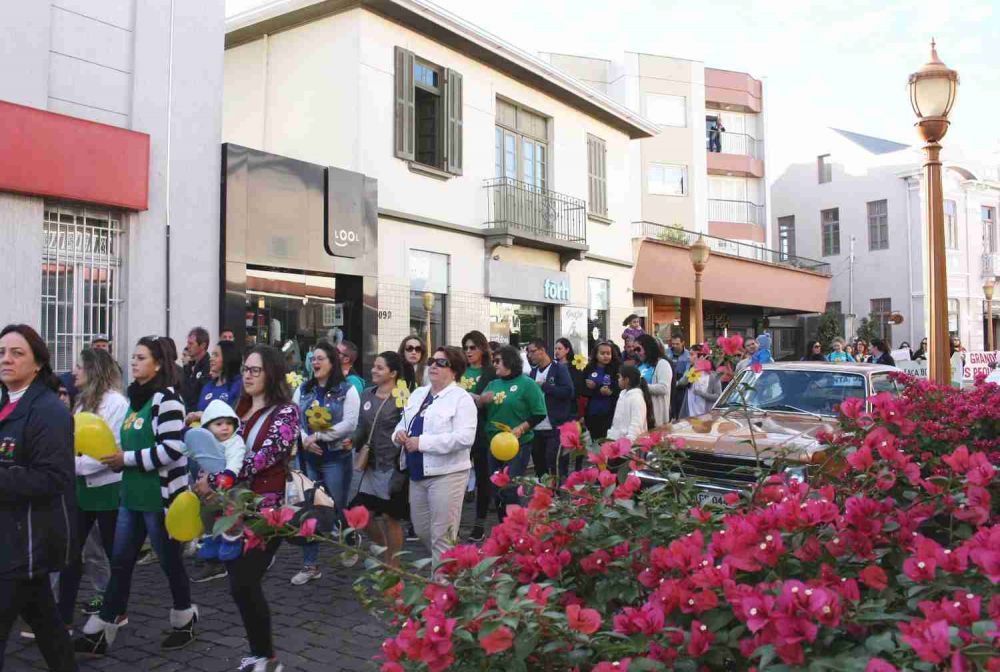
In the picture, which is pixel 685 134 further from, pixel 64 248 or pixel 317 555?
pixel 317 555

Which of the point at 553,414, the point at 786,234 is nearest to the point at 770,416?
the point at 553,414

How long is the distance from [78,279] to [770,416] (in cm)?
818

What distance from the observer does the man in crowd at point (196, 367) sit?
26.4ft

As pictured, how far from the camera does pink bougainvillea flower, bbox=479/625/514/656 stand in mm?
1774

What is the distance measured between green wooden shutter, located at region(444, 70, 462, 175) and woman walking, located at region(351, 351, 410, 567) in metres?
10.3

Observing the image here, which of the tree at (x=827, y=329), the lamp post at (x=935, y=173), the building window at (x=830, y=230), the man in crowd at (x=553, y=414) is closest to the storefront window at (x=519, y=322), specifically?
the man in crowd at (x=553, y=414)

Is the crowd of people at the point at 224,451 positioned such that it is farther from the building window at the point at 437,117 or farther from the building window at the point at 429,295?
the building window at the point at 437,117

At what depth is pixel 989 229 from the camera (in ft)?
132

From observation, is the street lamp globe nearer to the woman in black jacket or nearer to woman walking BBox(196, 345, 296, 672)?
woman walking BBox(196, 345, 296, 672)

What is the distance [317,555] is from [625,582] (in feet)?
16.1

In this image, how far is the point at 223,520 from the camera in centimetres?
257

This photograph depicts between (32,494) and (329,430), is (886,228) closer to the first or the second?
(329,430)

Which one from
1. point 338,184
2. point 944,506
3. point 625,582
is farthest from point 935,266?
point 338,184

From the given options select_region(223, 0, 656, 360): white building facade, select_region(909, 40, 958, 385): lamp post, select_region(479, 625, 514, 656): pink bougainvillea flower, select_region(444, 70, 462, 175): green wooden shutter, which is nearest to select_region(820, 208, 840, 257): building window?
select_region(223, 0, 656, 360): white building facade
